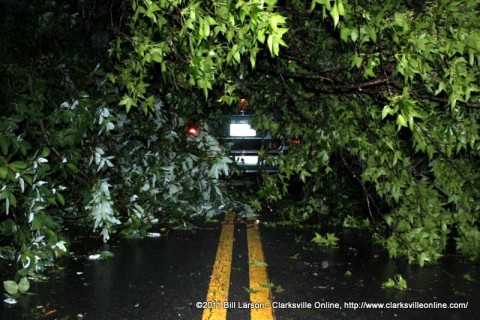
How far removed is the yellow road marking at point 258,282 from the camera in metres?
3.90

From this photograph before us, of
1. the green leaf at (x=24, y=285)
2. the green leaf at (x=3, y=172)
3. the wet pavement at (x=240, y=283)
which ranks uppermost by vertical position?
the green leaf at (x=3, y=172)

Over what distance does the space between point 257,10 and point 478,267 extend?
14.3 ft

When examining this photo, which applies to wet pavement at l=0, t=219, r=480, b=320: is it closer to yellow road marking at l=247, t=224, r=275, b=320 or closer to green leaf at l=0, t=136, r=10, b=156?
yellow road marking at l=247, t=224, r=275, b=320

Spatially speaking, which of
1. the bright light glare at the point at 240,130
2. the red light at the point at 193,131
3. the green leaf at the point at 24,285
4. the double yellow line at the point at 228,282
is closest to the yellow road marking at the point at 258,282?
the double yellow line at the point at 228,282

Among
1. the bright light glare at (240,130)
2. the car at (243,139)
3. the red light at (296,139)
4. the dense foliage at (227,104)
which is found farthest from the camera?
the bright light glare at (240,130)

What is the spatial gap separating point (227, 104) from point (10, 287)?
11.9 feet

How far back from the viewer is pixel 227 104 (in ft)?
21.8

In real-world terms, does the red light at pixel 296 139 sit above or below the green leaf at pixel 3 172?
above

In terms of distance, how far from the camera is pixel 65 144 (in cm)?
548

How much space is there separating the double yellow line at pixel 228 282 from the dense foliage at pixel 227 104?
1174 mm

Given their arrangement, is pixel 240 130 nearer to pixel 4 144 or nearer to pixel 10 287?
pixel 4 144

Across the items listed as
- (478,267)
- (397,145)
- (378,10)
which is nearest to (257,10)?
(378,10)

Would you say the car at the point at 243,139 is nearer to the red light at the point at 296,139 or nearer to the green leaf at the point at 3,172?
the red light at the point at 296,139

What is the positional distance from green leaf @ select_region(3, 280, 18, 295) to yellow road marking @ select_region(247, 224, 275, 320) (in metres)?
2.10
